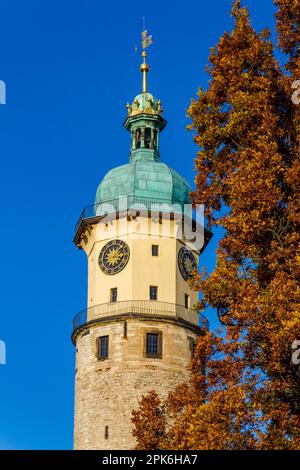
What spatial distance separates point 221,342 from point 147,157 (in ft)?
132

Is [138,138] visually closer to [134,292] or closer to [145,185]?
[145,185]

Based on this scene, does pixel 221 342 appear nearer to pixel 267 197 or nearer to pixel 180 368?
pixel 267 197

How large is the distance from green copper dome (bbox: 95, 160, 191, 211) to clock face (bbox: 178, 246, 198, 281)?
2876mm

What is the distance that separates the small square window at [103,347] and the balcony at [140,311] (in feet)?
4.15

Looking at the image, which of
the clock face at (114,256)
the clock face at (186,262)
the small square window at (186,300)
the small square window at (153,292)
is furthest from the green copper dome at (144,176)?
the small square window at (186,300)

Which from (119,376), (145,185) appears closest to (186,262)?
(145,185)

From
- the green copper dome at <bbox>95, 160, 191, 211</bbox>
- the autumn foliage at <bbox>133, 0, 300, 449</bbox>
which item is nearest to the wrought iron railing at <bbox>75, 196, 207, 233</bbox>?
the green copper dome at <bbox>95, 160, 191, 211</bbox>

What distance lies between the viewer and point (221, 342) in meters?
37.8

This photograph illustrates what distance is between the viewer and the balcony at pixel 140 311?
71.1m

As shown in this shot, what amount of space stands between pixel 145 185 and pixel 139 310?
8445 mm

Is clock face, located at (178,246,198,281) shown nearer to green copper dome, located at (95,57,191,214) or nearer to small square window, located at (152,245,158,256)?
small square window, located at (152,245,158,256)

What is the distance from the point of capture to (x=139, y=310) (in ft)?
234

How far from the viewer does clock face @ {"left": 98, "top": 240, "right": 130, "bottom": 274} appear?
73500 mm
